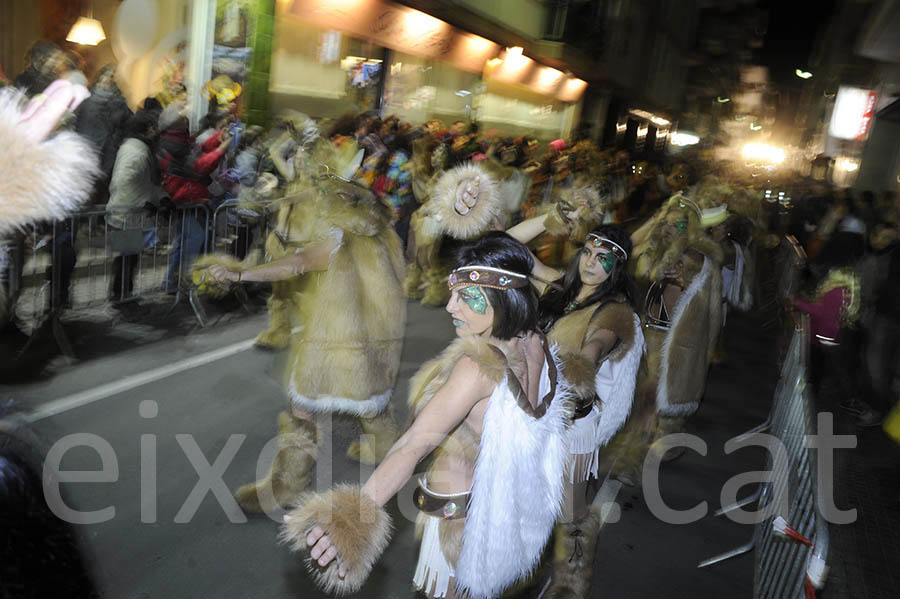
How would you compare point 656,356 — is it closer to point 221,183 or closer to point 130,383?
point 130,383

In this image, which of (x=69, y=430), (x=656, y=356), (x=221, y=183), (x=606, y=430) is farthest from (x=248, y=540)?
(x=221, y=183)

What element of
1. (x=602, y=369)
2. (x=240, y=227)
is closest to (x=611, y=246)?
(x=602, y=369)

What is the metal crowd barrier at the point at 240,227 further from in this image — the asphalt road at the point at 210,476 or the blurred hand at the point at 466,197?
the blurred hand at the point at 466,197

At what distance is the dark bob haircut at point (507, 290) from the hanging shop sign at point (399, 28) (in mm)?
10417

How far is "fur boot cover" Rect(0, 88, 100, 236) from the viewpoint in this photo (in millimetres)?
1461

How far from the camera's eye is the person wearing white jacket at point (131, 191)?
264 inches

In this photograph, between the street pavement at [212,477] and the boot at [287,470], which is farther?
the boot at [287,470]

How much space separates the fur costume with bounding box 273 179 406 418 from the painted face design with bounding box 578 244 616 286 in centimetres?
114

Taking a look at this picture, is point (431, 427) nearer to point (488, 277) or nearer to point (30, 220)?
point (488, 277)

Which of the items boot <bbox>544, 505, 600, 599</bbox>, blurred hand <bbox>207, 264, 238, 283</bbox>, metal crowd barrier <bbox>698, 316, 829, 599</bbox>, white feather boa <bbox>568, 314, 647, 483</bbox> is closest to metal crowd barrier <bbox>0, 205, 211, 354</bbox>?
blurred hand <bbox>207, 264, 238, 283</bbox>

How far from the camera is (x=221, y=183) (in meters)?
8.12

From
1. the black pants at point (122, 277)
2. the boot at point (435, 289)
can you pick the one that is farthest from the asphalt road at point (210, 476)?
the boot at point (435, 289)

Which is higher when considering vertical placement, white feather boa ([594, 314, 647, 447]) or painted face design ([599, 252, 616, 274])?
painted face design ([599, 252, 616, 274])

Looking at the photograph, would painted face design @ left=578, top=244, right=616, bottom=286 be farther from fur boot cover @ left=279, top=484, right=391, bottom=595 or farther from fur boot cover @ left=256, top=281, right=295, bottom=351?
fur boot cover @ left=256, top=281, right=295, bottom=351
